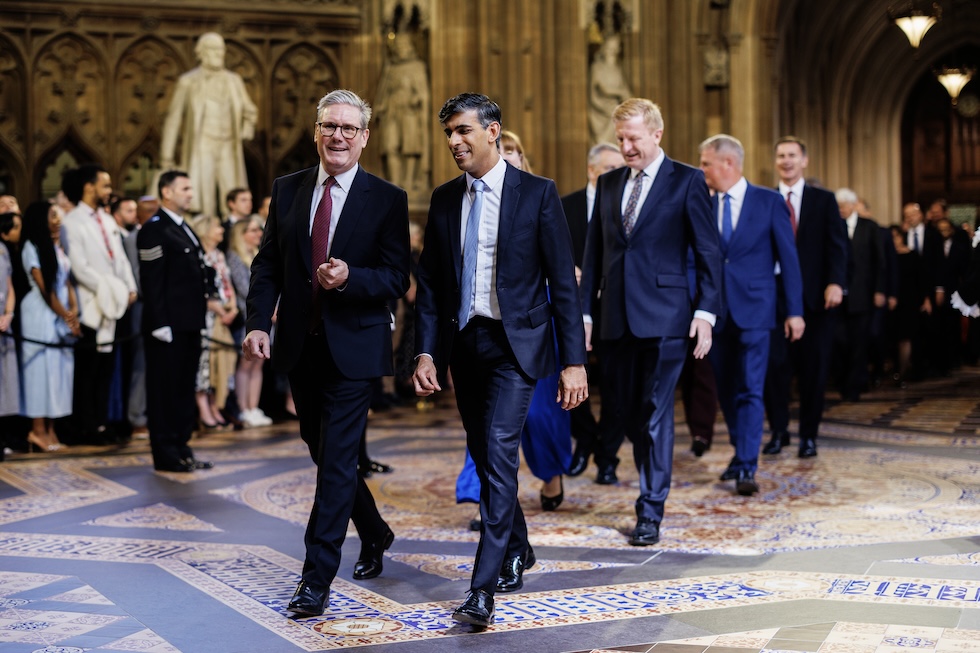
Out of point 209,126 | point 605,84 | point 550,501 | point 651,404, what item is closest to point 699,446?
point 550,501

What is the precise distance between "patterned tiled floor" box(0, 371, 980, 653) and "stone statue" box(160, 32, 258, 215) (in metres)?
4.57

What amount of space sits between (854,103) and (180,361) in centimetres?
2200

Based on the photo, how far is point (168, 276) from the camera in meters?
7.93

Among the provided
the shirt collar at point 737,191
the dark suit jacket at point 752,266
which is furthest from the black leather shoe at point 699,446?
the shirt collar at point 737,191

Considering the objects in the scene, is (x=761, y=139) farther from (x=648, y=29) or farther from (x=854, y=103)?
(x=854, y=103)

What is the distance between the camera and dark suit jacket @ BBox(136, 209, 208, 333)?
7887 millimetres

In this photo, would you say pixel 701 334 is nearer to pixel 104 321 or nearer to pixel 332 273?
pixel 332 273

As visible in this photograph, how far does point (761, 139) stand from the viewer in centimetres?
1608

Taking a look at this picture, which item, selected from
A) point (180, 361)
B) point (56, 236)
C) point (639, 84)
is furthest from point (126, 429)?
point (639, 84)

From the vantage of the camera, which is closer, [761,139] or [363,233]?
[363,233]

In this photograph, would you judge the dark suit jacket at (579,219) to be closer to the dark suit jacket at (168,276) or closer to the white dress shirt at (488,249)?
the dark suit jacket at (168,276)

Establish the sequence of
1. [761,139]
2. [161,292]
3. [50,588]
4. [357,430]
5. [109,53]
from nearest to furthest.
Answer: [357,430]
[50,588]
[161,292]
[109,53]
[761,139]

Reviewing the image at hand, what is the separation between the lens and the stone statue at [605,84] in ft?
49.4

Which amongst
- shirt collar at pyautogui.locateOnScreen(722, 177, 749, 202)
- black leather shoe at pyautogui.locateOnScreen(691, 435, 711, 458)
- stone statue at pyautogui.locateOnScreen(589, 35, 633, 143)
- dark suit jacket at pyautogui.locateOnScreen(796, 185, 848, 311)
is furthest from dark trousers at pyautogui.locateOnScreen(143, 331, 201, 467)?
stone statue at pyautogui.locateOnScreen(589, 35, 633, 143)
